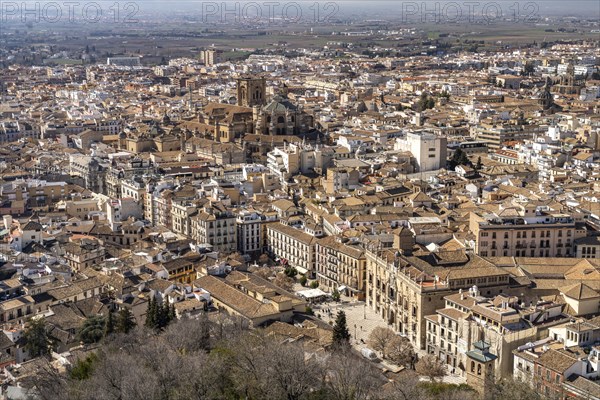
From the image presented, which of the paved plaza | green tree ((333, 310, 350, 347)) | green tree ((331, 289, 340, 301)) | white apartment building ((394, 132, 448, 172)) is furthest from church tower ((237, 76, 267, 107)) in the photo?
green tree ((333, 310, 350, 347))

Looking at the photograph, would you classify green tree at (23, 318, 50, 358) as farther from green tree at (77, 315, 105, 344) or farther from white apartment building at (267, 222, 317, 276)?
white apartment building at (267, 222, 317, 276)

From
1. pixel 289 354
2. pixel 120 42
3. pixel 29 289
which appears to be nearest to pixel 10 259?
pixel 29 289

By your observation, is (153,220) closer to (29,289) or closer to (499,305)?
(29,289)

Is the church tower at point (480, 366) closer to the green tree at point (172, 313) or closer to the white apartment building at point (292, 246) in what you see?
the green tree at point (172, 313)

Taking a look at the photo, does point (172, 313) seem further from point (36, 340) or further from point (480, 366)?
point (480, 366)

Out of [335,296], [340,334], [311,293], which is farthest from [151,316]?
[335,296]

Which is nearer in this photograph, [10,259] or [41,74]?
[10,259]
